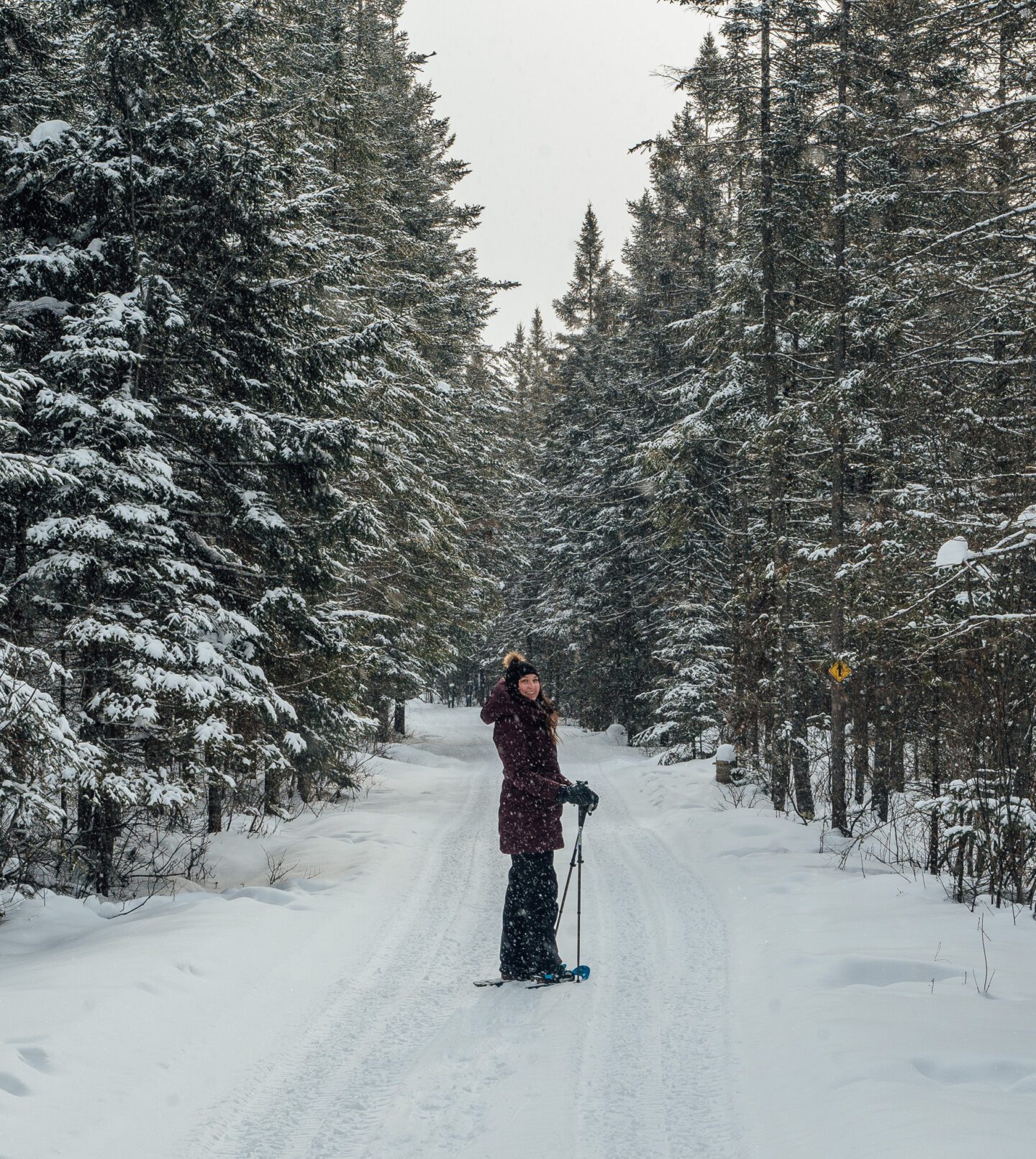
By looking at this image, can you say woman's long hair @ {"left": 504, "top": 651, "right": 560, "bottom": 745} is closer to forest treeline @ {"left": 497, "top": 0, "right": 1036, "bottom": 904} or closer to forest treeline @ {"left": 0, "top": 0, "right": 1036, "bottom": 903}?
forest treeline @ {"left": 0, "top": 0, "right": 1036, "bottom": 903}

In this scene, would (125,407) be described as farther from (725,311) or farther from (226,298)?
(725,311)

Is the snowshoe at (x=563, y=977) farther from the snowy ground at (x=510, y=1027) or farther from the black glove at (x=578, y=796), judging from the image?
the black glove at (x=578, y=796)

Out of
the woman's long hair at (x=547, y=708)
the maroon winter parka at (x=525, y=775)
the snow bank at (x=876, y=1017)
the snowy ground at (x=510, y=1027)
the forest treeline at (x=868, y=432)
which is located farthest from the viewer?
the forest treeline at (x=868, y=432)

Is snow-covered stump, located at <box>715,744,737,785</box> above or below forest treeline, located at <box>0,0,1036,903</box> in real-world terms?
below

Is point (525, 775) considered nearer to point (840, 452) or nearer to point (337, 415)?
point (337, 415)

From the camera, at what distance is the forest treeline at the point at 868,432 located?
23.8ft

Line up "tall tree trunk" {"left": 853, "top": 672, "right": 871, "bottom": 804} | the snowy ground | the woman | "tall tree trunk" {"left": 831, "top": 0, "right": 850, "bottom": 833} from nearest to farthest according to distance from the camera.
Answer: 1. the snowy ground
2. the woman
3. "tall tree trunk" {"left": 853, "top": 672, "right": 871, "bottom": 804}
4. "tall tree trunk" {"left": 831, "top": 0, "right": 850, "bottom": 833}

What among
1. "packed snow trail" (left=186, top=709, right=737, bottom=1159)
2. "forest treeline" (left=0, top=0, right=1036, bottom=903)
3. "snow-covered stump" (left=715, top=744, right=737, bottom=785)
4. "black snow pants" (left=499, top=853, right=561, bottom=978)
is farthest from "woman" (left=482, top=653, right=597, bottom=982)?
"snow-covered stump" (left=715, top=744, right=737, bottom=785)

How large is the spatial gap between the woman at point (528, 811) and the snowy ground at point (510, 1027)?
11.0 inches

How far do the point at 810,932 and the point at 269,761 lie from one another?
5652 millimetres

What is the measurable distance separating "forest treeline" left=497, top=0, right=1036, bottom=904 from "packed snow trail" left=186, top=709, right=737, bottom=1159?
3024 mm

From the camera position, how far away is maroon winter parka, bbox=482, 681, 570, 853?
238 inches

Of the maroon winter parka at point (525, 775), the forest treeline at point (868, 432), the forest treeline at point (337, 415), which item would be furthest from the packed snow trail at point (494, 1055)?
the forest treeline at point (868, 432)

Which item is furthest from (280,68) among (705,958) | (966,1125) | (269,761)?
(966,1125)
